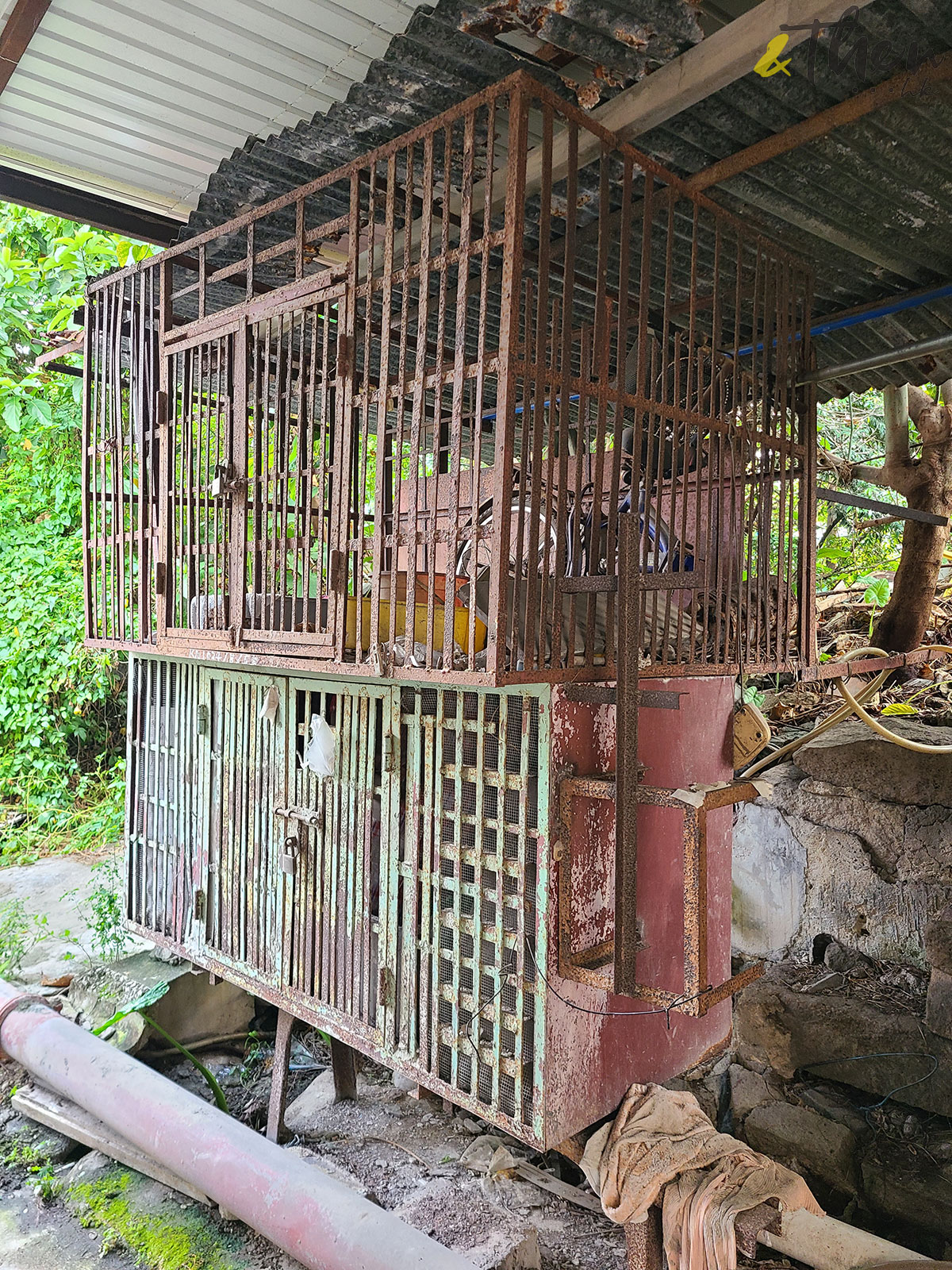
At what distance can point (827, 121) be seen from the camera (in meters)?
3.20

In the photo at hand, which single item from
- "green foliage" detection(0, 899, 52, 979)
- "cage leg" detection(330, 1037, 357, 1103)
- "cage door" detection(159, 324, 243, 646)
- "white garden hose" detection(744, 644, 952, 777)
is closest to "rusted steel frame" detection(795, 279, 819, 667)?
"white garden hose" detection(744, 644, 952, 777)

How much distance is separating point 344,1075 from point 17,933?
368 centimetres

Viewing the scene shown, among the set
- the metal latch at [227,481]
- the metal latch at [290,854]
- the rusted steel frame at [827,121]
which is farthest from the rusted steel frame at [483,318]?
the metal latch at [290,854]

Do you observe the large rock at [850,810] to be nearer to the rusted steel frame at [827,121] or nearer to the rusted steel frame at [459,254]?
the rusted steel frame at [827,121]

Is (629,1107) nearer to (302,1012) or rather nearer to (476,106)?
(302,1012)

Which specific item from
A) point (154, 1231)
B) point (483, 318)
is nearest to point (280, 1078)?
point (154, 1231)

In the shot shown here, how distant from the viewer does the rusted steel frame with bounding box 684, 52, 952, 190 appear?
2.97 meters

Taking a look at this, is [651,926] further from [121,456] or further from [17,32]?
[17,32]

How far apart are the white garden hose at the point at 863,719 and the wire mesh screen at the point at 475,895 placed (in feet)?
7.36

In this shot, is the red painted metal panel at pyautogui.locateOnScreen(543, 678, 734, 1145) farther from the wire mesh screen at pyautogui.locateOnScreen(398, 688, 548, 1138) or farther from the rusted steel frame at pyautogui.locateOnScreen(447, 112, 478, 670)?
the rusted steel frame at pyautogui.locateOnScreen(447, 112, 478, 670)

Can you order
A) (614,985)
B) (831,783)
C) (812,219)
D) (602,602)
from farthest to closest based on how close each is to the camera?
1. (831,783)
2. (812,219)
3. (602,602)
4. (614,985)

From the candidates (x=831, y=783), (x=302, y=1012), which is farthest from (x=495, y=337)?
(x=302, y=1012)

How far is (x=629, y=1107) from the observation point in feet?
11.3

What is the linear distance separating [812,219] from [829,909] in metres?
3.96
